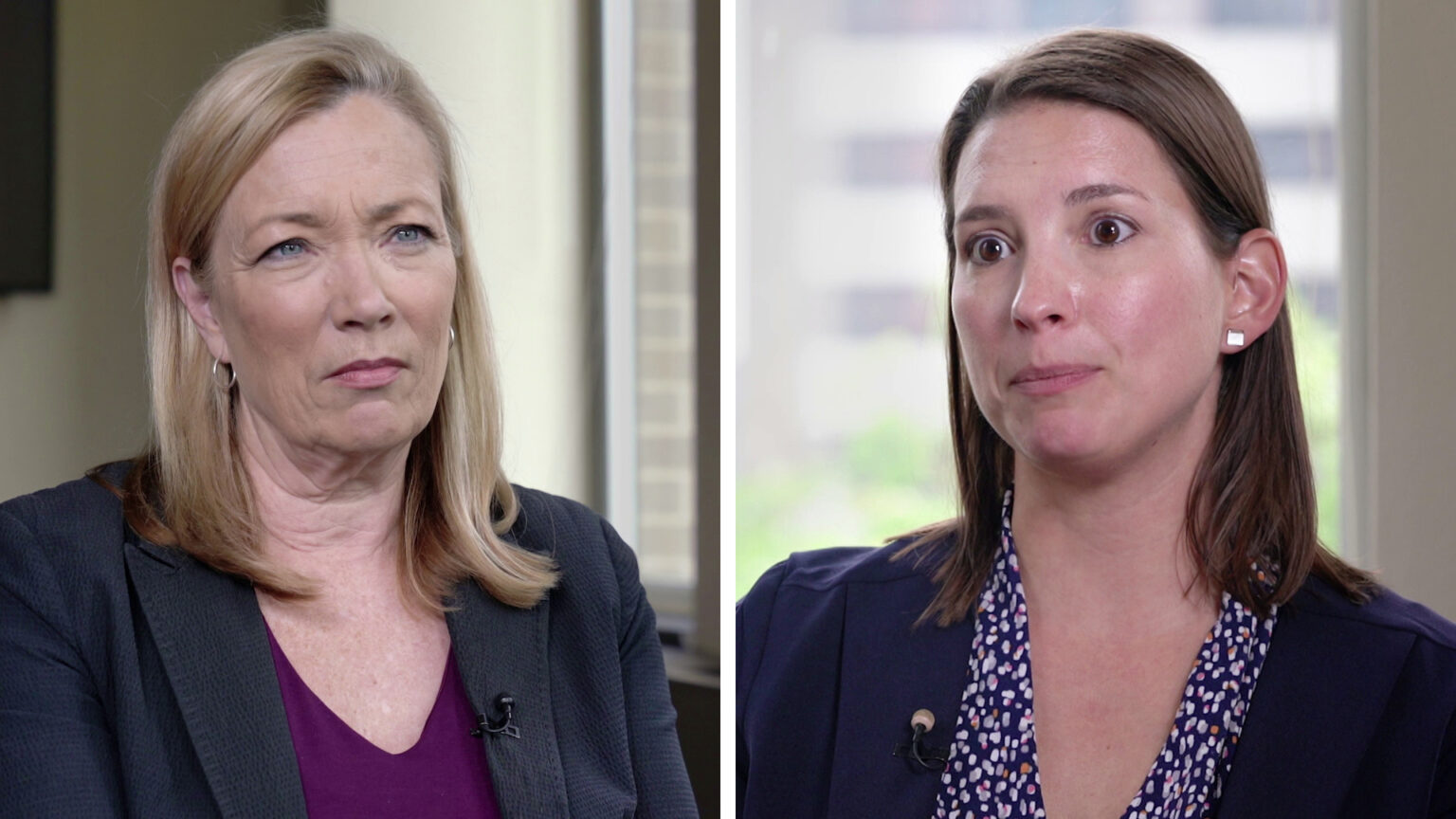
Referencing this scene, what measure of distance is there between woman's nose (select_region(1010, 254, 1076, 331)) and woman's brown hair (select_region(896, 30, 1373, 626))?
0.18 meters

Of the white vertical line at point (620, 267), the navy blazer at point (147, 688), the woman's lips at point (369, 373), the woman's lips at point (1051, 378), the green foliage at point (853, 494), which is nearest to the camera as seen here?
the navy blazer at point (147, 688)

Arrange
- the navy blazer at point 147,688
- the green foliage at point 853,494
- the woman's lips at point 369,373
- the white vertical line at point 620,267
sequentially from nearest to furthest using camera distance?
1. the navy blazer at point 147,688
2. the woman's lips at point 369,373
3. the green foliage at point 853,494
4. the white vertical line at point 620,267

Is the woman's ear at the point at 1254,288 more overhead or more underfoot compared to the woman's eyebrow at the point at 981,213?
more underfoot

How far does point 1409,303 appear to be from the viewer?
5.27 feet

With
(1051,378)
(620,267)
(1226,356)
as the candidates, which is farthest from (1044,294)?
(620,267)

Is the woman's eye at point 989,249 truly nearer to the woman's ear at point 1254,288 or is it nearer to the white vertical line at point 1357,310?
the woman's ear at point 1254,288

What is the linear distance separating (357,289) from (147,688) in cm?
52

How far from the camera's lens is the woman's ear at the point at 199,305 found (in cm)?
165

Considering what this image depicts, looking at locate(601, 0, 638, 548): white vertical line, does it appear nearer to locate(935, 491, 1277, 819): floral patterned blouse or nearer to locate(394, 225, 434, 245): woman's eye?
locate(394, 225, 434, 245): woman's eye

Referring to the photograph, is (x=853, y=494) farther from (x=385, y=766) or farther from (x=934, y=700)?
(x=385, y=766)

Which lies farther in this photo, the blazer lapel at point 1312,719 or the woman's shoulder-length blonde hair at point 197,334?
the woman's shoulder-length blonde hair at point 197,334

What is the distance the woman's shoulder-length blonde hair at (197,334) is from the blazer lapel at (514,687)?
0.03 meters

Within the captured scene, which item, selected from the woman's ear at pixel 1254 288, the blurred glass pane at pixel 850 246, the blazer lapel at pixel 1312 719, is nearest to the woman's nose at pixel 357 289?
the blurred glass pane at pixel 850 246

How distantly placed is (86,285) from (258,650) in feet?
1.55
